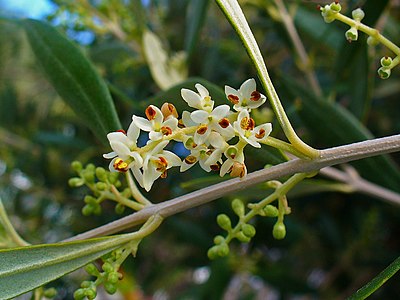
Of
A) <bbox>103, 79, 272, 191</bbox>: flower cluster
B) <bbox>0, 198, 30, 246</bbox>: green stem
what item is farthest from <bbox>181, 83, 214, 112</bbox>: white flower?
<bbox>0, 198, 30, 246</bbox>: green stem

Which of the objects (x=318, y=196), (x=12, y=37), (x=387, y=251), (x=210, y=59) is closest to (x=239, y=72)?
(x=210, y=59)

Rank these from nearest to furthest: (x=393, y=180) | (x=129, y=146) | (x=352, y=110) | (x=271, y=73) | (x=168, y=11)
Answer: (x=129, y=146)
(x=393, y=180)
(x=352, y=110)
(x=271, y=73)
(x=168, y=11)

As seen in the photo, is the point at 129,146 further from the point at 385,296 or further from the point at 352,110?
the point at 385,296

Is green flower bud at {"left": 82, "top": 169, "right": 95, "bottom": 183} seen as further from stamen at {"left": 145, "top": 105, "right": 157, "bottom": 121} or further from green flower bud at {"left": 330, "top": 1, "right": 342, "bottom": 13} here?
green flower bud at {"left": 330, "top": 1, "right": 342, "bottom": 13}

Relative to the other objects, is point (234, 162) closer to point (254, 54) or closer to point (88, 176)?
point (254, 54)

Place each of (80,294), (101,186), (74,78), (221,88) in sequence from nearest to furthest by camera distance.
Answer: (80,294) < (101,186) < (74,78) < (221,88)

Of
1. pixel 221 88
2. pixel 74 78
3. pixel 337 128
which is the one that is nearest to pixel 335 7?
pixel 74 78
